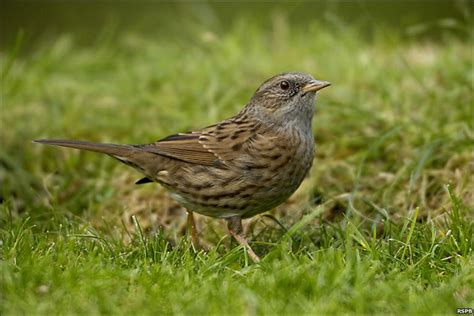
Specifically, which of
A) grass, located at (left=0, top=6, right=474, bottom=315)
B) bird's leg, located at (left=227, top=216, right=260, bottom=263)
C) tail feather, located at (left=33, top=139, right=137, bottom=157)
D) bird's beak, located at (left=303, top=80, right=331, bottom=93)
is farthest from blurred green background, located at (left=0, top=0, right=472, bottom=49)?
bird's leg, located at (left=227, top=216, right=260, bottom=263)

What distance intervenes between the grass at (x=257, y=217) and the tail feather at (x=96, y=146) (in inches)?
18.2

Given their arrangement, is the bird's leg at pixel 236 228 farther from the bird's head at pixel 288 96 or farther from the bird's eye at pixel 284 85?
the bird's eye at pixel 284 85

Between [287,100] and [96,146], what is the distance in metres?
1.25

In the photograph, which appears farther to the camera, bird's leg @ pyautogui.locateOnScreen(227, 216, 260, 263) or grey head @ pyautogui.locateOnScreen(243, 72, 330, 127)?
grey head @ pyautogui.locateOnScreen(243, 72, 330, 127)

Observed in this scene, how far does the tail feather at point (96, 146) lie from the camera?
541 cm

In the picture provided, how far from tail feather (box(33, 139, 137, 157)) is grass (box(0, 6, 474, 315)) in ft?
1.52

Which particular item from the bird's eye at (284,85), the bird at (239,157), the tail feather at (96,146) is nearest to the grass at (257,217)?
the bird at (239,157)

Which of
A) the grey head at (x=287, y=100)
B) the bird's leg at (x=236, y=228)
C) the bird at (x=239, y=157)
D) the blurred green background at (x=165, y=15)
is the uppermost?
the blurred green background at (x=165, y=15)

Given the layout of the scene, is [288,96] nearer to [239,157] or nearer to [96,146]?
[239,157]

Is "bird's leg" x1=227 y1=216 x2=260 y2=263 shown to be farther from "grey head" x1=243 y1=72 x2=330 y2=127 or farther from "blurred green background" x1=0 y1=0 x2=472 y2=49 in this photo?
"blurred green background" x1=0 y1=0 x2=472 y2=49

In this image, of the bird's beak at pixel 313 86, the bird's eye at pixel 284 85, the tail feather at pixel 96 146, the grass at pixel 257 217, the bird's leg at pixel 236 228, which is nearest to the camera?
the grass at pixel 257 217

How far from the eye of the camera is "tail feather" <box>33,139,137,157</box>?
17.7ft

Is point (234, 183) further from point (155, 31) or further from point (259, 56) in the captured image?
point (155, 31)

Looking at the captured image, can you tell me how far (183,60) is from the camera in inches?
347
